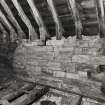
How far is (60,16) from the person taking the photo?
2.82 m

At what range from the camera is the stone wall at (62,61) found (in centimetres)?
268

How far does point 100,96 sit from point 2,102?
1686mm

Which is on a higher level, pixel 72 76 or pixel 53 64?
pixel 53 64

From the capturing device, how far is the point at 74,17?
8.45 ft

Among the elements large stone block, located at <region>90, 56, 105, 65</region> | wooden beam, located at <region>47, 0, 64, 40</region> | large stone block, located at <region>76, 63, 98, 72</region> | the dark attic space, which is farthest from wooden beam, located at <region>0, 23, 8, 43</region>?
large stone block, located at <region>90, 56, 105, 65</region>

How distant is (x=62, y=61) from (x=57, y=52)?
0.73 feet

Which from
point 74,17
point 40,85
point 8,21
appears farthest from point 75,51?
point 8,21

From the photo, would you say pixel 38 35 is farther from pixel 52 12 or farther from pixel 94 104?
pixel 94 104

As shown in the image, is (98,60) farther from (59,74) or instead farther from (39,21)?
(39,21)

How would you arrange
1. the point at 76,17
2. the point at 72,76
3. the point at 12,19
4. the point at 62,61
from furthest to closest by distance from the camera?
1. the point at 12,19
2. the point at 62,61
3. the point at 72,76
4. the point at 76,17

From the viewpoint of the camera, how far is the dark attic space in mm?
2555

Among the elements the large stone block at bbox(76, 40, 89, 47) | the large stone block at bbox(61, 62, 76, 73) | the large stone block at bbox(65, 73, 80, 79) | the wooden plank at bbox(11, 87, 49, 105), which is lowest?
the wooden plank at bbox(11, 87, 49, 105)

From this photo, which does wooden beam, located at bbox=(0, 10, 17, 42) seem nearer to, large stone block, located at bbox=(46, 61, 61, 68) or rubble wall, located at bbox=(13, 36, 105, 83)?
rubble wall, located at bbox=(13, 36, 105, 83)

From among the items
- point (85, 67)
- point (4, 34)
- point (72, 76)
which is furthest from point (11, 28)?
point (85, 67)
